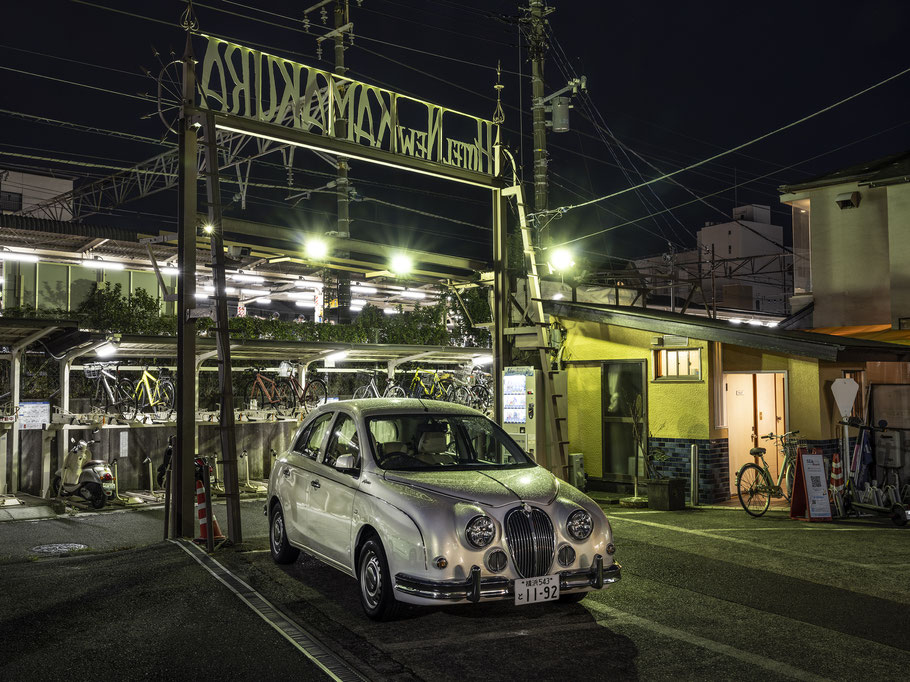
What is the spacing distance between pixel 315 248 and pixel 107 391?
6.83 m

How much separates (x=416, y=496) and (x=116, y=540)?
6.44m

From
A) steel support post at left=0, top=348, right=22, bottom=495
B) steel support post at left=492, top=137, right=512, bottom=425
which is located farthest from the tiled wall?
steel support post at left=0, top=348, right=22, bottom=495

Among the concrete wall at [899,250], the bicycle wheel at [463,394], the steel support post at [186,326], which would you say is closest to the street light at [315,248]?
the steel support post at [186,326]

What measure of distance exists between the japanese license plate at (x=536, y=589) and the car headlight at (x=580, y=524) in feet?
1.42

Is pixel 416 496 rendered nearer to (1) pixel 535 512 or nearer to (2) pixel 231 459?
(1) pixel 535 512

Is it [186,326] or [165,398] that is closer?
A: [186,326]

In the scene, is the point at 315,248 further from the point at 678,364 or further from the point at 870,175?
the point at 870,175

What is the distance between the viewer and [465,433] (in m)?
8.09

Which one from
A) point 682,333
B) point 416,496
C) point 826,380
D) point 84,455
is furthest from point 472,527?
point 84,455

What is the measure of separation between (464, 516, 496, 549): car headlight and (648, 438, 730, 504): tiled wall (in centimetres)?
809

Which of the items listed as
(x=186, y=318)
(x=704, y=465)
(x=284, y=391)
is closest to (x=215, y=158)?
(x=186, y=318)

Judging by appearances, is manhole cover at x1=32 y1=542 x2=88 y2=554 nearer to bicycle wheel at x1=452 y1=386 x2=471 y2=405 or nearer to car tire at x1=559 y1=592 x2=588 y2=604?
car tire at x1=559 y1=592 x2=588 y2=604

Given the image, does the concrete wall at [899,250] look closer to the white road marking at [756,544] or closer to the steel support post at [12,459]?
the white road marking at [756,544]

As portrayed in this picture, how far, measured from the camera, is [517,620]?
652 cm
